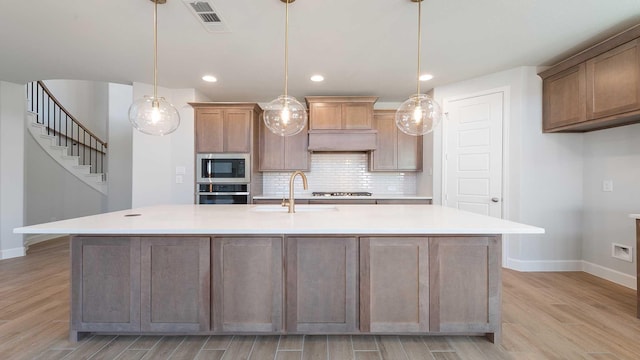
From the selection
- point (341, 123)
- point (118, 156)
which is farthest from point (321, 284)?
point (118, 156)

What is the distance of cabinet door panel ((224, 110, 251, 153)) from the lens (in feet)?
13.9

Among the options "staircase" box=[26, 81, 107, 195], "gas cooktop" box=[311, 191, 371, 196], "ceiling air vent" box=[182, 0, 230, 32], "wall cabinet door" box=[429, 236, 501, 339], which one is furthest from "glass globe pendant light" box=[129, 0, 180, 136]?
"staircase" box=[26, 81, 107, 195]

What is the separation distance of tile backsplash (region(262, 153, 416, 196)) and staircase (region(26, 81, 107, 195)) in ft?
12.9

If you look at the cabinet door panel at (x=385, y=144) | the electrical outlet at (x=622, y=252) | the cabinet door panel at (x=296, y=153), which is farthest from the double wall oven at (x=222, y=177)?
the electrical outlet at (x=622, y=252)

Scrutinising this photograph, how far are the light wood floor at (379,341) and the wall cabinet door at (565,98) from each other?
6.01 feet

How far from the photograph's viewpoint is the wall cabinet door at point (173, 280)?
1.86m

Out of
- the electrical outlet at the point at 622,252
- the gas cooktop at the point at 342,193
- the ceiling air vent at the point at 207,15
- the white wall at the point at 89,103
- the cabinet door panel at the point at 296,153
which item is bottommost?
the electrical outlet at the point at 622,252

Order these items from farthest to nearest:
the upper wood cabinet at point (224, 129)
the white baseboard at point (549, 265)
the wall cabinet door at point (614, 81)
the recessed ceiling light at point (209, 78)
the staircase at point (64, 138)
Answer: the staircase at point (64, 138), the upper wood cabinet at point (224, 129), the recessed ceiling light at point (209, 78), the white baseboard at point (549, 265), the wall cabinet door at point (614, 81)

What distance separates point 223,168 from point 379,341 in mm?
3178

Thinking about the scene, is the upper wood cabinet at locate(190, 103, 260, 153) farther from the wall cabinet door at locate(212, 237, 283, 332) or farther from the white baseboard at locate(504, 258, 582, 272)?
the white baseboard at locate(504, 258, 582, 272)

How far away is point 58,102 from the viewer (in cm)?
596

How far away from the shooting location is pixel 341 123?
→ 14.3ft

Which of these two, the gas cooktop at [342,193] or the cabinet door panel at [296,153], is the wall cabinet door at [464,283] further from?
the cabinet door panel at [296,153]

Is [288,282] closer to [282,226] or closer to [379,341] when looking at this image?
[282,226]
